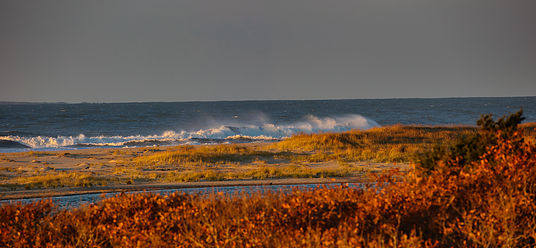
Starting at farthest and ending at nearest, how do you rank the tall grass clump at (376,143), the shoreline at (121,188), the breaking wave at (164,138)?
the breaking wave at (164,138)
the tall grass clump at (376,143)
the shoreline at (121,188)

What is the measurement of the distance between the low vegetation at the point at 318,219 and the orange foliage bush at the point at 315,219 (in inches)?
0.6

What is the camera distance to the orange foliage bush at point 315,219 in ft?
21.7

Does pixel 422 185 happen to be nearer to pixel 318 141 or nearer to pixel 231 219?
pixel 231 219

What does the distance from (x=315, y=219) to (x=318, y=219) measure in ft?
0.16

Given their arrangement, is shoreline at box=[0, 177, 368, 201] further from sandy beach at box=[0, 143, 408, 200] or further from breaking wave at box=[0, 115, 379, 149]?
breaking wave at box=[0, 115, 379, 149]

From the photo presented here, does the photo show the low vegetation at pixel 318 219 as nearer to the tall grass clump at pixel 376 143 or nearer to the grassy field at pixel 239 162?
the grassy field at pixel 239 162

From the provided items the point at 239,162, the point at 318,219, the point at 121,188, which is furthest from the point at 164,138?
the point at 318,219

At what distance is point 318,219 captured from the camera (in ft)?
23.3

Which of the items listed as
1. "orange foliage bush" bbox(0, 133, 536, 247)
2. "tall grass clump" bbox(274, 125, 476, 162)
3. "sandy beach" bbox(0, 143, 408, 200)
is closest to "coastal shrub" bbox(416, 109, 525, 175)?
"orange foliage bush" bbox(0, 133, 536, 247)

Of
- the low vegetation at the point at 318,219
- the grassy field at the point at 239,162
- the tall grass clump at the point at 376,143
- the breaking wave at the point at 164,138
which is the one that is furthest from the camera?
the breaking wave at the point at 164,138

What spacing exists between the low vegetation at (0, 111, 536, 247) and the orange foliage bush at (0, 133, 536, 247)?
2 cm

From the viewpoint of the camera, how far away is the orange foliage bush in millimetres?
6602

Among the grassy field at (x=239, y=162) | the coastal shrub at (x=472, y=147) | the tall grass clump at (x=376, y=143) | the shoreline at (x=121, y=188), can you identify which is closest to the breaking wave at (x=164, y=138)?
the tall grass clump at (x=376, y=143)

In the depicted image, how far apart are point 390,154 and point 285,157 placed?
515 cm
